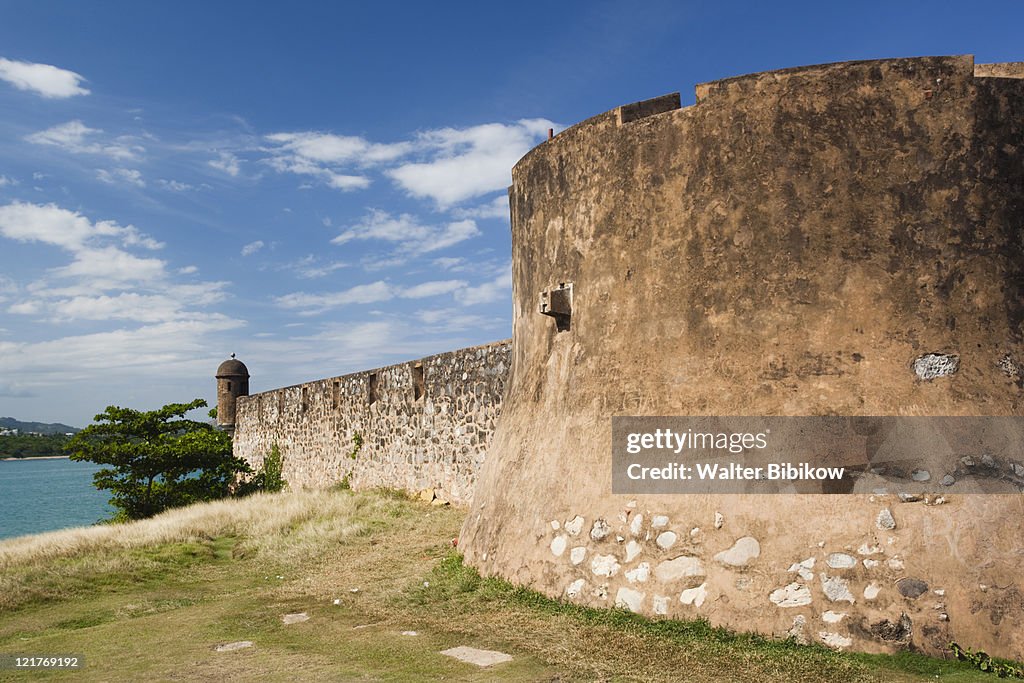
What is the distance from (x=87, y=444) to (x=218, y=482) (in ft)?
9.90

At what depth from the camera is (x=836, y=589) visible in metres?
4.63

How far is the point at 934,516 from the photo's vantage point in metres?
4.70

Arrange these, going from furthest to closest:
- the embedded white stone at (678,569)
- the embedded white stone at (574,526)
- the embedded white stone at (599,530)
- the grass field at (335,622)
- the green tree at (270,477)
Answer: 1. the green tree at (270,477)
2. the embedded white stone at (574,526)
3. the embedded white stone at (599,530)
4. the embedded white stone at (678,569)
5. the grass field at (335,622)

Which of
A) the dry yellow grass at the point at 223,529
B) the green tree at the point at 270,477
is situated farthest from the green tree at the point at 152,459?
the dry yellow grass at the point at 223,529

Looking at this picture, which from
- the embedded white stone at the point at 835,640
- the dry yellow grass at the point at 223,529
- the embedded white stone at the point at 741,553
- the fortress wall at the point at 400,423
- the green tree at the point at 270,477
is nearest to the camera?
the embedded white stone at the point at 835,640

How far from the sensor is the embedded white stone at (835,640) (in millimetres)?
4523

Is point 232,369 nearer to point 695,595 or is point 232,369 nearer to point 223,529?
point 223,529

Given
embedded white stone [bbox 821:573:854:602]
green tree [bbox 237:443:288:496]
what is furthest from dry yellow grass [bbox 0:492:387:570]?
embedded white stone [bbox 821:573:854:602]

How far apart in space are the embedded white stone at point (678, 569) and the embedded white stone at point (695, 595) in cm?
8

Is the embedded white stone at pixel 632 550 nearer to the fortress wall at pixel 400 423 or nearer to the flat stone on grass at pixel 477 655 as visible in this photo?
the flat stone on grass at pixel 477 655

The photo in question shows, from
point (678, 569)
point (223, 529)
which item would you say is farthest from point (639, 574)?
point (223, 529)

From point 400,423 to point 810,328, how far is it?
32.6ft

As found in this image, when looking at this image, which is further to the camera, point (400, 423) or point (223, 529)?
point (400, 423)

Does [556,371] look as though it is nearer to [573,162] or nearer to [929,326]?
[573,162]
